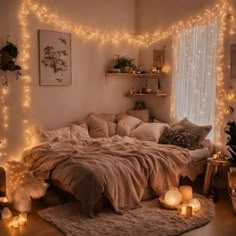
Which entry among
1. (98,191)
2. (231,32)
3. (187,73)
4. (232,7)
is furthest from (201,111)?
(98,191)

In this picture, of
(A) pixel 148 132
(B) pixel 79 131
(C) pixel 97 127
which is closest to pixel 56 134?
(B) pixel 79 131

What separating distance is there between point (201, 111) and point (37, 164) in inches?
92.4

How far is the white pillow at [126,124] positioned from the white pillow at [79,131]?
521 mm

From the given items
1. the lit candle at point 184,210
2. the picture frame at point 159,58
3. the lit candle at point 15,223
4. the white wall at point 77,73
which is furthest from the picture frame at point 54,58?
the lit candle at point 184,210

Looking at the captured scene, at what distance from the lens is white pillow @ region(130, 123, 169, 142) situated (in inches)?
183

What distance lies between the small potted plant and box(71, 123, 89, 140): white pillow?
3.59 ft

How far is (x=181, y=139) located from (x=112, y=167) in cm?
131

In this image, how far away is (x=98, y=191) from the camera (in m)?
3.21

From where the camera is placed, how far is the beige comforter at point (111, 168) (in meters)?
3.25

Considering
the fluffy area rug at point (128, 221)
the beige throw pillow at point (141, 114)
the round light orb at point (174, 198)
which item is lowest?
the fluffy area rug at point (128, 221)

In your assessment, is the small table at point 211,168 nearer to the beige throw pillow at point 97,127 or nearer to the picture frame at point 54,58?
the beige throw pillow at point 97,127

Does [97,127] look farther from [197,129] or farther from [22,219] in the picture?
[22,219]

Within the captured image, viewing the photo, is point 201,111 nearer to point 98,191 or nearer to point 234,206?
point 234,206

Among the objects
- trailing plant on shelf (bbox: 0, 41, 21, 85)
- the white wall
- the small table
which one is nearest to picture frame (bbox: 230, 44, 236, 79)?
the small table
